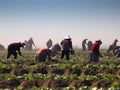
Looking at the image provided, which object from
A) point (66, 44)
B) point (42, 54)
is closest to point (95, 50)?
point (66, 44)

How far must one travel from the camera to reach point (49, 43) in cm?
4188

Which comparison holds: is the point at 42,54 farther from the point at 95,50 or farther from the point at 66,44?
the point at 95,50

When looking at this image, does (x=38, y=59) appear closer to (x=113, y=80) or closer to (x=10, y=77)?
(x=10, y=77)

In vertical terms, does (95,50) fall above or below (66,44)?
below

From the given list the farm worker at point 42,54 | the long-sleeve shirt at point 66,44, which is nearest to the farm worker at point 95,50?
the long-sleeve shirt at point 66,44

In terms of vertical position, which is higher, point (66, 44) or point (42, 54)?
point (66, 44)

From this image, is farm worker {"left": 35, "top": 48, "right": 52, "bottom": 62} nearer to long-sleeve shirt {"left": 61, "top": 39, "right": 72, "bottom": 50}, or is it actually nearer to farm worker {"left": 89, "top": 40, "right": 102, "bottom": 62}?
long-sleeve shirt {"left": 61, "top": 39, "right": 72, "bottom": 50}

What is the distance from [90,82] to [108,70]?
3.85m

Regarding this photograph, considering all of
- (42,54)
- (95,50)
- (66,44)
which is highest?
(66,44)

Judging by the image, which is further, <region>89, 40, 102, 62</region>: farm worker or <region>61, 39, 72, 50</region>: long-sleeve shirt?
<region>61, 39, 72, 50</region>: long-sleeve shirt

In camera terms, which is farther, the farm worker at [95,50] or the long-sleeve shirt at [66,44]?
the long-sleeve shirt at [66,44]

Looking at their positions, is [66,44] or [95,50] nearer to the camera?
[95,50]

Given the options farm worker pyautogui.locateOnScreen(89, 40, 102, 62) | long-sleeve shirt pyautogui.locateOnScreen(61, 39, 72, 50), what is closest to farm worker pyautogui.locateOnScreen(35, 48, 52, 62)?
long-sleeve shirt pyautogui.locateOnScreen(61, 39, 72, 50)

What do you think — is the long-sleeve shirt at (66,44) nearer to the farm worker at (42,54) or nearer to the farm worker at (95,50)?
the farm worker at (42,54)
